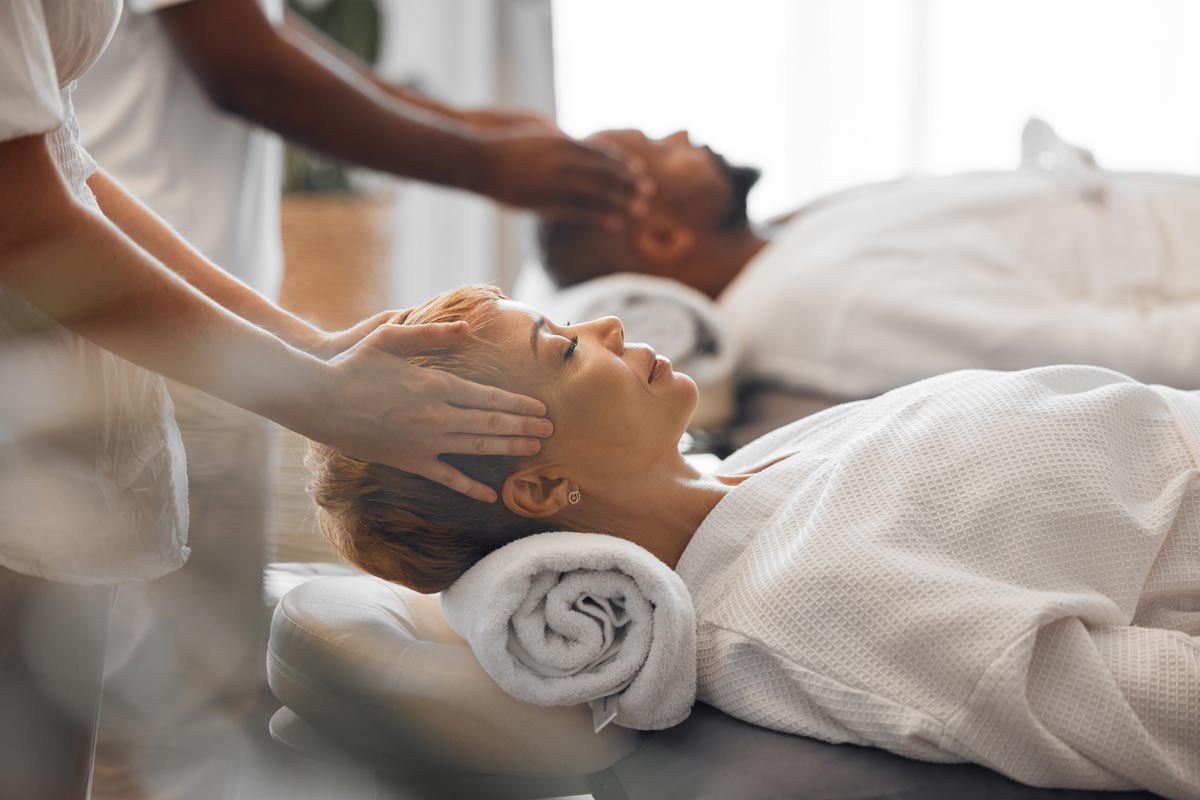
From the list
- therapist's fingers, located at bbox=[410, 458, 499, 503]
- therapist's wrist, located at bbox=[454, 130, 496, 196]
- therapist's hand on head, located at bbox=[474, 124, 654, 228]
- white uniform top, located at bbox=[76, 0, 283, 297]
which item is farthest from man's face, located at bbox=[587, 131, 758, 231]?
therapist's fingers, located at bbox=[410, 458, 499, 503]

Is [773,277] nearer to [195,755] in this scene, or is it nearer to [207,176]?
[207,176]

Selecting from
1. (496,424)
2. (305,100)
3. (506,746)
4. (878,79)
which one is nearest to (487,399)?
(496,424)

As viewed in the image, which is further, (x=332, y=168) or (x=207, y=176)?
(x=332, y=168)

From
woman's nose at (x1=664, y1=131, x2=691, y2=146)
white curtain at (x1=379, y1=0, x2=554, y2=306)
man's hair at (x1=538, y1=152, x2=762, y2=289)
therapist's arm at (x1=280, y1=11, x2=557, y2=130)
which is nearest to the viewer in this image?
therapist's arm at (x1=280, y1=11, x2=557, y2=130)

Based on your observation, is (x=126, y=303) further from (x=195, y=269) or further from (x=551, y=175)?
(x=551, y=175)

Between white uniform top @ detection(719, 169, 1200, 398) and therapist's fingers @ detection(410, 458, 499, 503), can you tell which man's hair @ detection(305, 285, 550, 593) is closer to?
therapist's fingers @ detection(410, 458, 499, 503)

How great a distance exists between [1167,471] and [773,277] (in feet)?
4.21

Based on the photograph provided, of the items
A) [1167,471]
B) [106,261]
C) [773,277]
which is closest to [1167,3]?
[773,277]

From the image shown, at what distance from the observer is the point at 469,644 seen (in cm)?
90

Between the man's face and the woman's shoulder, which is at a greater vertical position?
the man's face

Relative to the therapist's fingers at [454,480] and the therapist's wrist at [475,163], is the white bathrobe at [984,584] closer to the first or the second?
the therapist's fingers at [454,480]

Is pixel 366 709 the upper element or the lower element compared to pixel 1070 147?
lower

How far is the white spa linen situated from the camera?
2.75 ft

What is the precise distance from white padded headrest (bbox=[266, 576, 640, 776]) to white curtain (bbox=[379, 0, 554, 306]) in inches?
78.1
